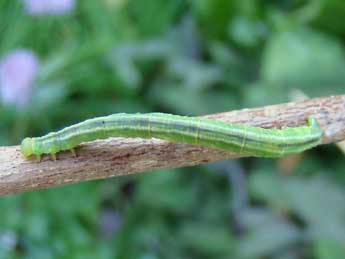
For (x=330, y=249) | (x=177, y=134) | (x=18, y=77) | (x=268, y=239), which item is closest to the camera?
(x=177, y=134)

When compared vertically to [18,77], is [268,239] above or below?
below

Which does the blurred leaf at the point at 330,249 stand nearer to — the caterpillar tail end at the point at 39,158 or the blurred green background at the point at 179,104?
the blurred green background at the point at 179,104

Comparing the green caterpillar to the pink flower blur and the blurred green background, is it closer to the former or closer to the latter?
the blurred green background

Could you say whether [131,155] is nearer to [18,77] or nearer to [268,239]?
[268,239]

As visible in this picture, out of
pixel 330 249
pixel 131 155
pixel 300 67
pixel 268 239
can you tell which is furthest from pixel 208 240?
pixel 131 155

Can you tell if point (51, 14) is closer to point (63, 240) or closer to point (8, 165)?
point (63, 240)

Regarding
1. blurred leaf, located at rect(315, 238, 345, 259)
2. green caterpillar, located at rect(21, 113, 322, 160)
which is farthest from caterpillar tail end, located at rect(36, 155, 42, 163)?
blurred leaf, located at rect(315, 238, 345, 259)

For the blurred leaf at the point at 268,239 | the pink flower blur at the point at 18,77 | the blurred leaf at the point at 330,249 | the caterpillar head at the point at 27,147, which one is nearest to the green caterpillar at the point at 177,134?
the caterpillar head at the point at 27,147
